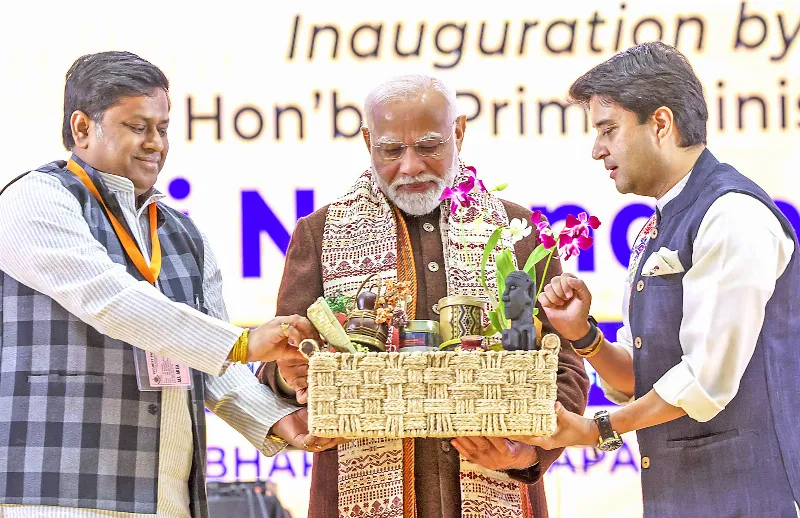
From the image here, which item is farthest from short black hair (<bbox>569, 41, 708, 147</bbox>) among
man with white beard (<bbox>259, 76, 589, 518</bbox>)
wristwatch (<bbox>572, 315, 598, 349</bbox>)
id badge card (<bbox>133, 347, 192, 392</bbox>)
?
id badge card (<bbox>133, 347, 192, 392</bbox>)

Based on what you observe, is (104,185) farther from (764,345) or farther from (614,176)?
(764,345)

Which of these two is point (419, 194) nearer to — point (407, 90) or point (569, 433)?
point (407, 90)

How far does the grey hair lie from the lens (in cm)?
341

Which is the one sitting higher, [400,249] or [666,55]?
[666,55]

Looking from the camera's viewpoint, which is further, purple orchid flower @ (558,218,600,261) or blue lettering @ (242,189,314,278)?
blue lettering @ (242,189,314,278)

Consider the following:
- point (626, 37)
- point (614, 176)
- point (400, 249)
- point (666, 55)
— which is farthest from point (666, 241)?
point (626, 37)

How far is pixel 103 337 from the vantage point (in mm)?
3053

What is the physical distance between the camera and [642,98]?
3.07m

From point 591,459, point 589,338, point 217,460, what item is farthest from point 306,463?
point 589,338

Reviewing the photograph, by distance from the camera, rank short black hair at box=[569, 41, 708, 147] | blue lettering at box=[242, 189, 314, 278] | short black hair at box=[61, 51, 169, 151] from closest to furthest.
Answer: short black hair at box=[569, 41, 708, 147] < short black hair at box=[61, 51, 169, 151] < blue lettering at box=[242, 189, 314, 278]

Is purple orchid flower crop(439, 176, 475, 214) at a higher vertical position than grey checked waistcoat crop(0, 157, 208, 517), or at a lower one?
higher

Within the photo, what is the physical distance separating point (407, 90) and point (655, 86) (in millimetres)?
747

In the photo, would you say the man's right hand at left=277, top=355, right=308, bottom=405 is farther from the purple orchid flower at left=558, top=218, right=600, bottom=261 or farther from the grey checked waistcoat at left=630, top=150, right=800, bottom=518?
the grey checked waistcoat at left=630, top=150, right=800, bottom=518

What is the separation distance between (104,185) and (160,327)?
48 centimetres
